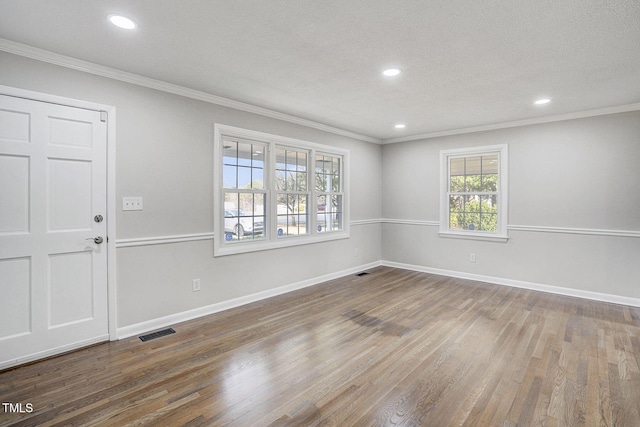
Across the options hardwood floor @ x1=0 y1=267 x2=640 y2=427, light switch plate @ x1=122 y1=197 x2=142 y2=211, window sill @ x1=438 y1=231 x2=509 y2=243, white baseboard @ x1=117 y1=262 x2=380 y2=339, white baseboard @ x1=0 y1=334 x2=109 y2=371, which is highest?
light switch plate @ x1=122 y1=197 x2=142 y2=211

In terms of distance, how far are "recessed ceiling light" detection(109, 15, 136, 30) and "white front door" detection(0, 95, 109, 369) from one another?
100 centimetres

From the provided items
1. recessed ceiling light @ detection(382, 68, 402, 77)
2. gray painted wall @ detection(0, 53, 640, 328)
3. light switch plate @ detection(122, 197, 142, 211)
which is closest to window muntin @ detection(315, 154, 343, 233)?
gray painted wall @ detection(0, 53, 640, 328)

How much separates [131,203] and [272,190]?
174 cm

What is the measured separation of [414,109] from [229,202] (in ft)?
8.76

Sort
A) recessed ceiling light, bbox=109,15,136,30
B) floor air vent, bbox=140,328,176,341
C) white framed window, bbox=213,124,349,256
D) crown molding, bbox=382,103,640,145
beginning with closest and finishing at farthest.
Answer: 1. recessed ceiling light, bbox=109,15,136,30
2. floor air vent, bbox=140,328,176,341
3. white framed window, bbox=213,124,349,256
4. crown molding, bbox=382,103,640,145

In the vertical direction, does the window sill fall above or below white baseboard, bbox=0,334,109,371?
above

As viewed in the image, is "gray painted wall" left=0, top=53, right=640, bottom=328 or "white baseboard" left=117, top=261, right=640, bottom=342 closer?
"gray painted wall" left=0, top=53, right=640, bottom=328

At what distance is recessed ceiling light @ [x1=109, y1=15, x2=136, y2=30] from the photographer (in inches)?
83.7

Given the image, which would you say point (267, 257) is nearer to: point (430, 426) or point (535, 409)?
point (430, 426)

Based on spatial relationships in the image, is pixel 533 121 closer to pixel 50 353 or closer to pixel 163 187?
pixel 163 187

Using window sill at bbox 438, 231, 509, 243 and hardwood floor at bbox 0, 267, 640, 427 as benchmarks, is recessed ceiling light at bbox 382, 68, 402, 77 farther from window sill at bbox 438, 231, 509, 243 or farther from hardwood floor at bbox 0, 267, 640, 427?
window sill at bbox 438, 231, 509, 243

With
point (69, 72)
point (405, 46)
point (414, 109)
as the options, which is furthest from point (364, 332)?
point (69, 72)

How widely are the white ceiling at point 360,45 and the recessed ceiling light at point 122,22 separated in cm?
5

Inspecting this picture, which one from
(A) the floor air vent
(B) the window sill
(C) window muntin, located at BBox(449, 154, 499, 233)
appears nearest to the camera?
(A) the floor air vent
